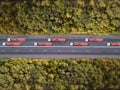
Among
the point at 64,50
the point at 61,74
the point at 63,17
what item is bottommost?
the point at 61,74

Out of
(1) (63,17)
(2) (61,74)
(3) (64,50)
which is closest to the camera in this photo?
(2) (61,74)

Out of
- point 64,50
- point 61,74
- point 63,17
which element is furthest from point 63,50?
point 63,17

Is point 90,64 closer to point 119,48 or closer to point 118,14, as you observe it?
point 119,48

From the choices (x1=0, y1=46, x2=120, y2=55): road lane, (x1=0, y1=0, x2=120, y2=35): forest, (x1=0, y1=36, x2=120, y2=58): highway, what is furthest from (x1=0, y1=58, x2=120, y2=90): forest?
(x1=0, y1=0, x2=120, y2=35): forest

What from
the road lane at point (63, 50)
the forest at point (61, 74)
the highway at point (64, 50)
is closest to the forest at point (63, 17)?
the highway at point (64, 50)

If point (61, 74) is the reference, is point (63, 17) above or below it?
above

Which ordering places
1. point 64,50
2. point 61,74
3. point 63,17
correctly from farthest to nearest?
1. point 63,17
2. point 64,50
3. point 61,74

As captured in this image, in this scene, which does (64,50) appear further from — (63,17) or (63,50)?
(63,17)

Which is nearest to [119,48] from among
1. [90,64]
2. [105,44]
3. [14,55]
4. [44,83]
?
[105,44]
